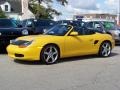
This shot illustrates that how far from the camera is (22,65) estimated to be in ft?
35.2

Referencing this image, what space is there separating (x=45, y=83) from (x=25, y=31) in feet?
22.2

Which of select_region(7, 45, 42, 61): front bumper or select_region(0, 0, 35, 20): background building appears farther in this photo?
select_region(0, 0, 35, 20): background building

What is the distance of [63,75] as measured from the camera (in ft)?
29.8

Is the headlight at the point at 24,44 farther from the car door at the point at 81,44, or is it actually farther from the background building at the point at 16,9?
the background building at the point at 16,9

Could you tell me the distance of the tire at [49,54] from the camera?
10.9 meters

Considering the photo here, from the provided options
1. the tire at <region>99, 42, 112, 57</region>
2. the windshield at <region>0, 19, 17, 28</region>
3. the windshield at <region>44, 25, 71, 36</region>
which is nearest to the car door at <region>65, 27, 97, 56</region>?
the windshield at <region>44, 25, 71, 36</region>

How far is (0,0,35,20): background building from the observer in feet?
242

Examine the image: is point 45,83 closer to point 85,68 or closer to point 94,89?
point 94,89

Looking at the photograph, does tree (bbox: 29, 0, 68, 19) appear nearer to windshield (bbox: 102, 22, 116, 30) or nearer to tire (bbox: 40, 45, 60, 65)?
windshield (bbox: 102, 22, 116, 30)

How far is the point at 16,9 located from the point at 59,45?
216ft

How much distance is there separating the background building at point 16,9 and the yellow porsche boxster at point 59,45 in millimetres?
60899

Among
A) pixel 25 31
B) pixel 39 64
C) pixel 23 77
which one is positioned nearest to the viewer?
pixel 23 77

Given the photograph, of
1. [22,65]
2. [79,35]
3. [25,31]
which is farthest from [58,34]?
[25,31]

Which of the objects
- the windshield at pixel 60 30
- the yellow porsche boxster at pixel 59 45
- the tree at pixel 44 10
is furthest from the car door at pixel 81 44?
the tree at pixel 44 10
